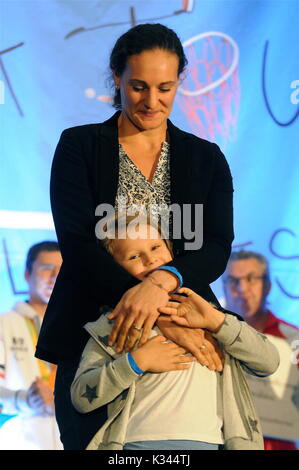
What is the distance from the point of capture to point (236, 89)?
346 centimetres

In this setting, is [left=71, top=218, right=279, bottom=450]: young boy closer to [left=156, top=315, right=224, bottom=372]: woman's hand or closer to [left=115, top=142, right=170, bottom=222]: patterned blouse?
[left=156, top=315, right=224, bottom=372]: woman's hand

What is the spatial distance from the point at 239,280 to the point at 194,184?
1623 mm

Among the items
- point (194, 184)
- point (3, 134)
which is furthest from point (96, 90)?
point (194, 184)

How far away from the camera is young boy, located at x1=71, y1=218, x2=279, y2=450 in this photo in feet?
5.24

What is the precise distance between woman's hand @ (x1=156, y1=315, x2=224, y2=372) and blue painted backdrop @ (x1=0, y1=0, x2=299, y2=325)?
1692mm

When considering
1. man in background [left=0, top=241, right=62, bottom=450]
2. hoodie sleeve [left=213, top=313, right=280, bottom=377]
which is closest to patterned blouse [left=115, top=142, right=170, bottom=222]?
hoodie sleeve [left=213, top=313, right=280, bottom=377]

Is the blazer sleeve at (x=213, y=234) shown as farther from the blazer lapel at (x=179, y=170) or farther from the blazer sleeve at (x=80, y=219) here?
the blazer sleeve at (x=80, y=219)

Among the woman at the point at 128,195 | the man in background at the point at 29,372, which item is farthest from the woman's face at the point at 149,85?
the man in background at the point at 29,372

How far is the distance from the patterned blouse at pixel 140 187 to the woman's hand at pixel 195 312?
0.25m

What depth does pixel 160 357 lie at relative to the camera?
5.37ft

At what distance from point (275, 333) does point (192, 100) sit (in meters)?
1.08

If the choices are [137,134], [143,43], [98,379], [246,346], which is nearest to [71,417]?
[98,379]

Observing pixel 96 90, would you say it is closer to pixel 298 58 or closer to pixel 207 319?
pixel 298 58
